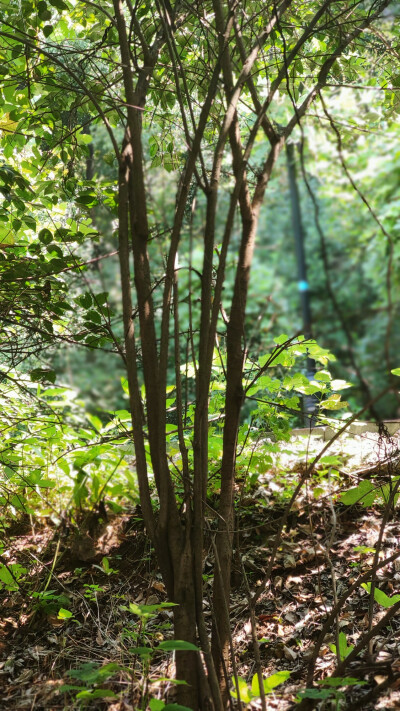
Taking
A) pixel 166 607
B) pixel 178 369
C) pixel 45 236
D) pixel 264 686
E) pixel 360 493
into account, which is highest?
pixel 45 236

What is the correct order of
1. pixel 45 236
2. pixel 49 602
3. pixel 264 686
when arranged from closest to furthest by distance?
1. pixel 264 686
2. pixel 45 236
3. pixel 49 602

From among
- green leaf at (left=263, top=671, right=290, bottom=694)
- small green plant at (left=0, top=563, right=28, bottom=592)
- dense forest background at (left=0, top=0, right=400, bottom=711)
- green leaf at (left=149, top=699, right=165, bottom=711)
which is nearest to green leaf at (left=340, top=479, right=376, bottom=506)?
dense forest background at (left=0, top=0, right=400, bottom=711)

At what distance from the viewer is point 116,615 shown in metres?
2.16

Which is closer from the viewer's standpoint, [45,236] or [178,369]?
[178,369]

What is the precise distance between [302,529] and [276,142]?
1642mm

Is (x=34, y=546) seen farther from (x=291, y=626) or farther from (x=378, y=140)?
(x=378, y=140)

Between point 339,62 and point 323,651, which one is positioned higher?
point 339,62

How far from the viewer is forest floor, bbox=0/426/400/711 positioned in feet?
5.32

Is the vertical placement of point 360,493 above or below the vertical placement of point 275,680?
above

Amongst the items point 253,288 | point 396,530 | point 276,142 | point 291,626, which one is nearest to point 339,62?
point 276,142

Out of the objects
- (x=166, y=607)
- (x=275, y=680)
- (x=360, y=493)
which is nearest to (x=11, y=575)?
(x=166, y=607)

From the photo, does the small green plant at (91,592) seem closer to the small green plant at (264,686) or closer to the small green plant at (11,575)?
the small green plant at (11,575)

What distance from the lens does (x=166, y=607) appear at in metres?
1.64

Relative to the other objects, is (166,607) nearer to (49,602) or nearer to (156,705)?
(156,705)
